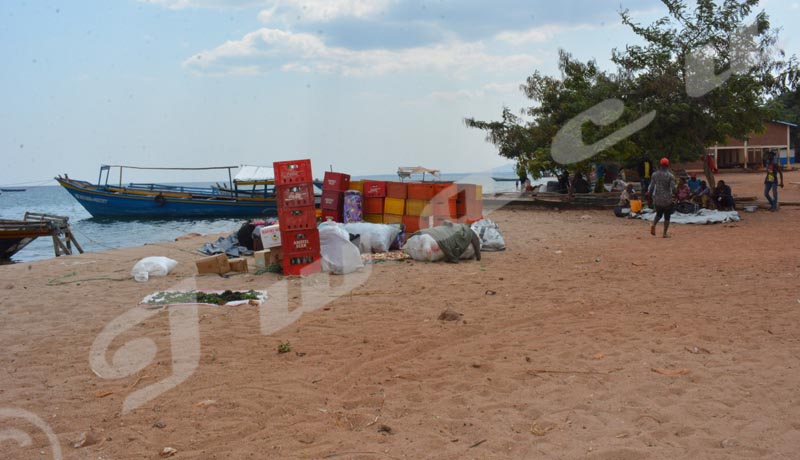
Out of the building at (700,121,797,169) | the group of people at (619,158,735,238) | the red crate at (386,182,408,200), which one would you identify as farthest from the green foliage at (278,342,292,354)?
the building at (700,121,797,169)

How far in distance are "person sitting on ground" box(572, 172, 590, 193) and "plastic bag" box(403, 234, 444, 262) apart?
1373cm

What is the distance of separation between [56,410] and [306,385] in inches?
66.3

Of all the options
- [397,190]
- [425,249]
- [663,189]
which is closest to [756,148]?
[663,189]

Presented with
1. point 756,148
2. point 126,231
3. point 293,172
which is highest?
point 756,148

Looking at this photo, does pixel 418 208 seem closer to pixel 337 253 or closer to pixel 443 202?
pixel 443 202

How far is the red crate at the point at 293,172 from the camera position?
29.7ft

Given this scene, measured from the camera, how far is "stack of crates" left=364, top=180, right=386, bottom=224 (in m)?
12.5

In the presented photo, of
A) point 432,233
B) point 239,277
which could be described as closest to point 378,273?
point 432,233

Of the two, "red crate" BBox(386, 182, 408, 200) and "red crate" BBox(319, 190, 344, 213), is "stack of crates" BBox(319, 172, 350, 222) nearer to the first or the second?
"red crate" BBox(319, 190, 344, 213)

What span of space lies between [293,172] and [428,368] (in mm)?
4852

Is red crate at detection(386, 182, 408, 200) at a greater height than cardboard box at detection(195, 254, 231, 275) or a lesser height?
greater

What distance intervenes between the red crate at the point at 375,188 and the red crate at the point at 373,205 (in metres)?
0.09

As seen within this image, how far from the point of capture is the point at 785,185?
89.6 feet

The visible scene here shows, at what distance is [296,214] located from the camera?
9133 millimetres
